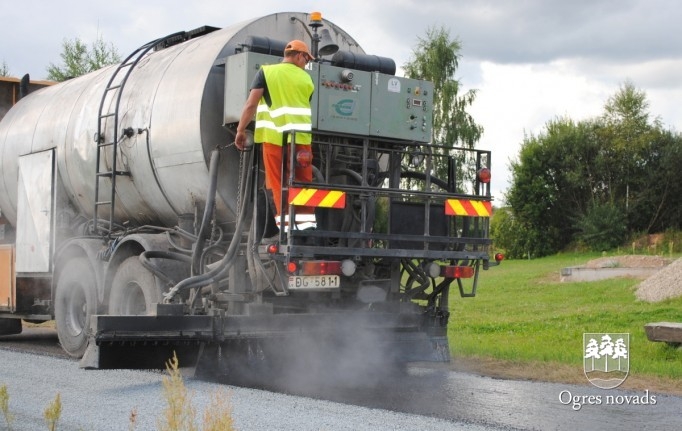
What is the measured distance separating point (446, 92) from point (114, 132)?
107ft

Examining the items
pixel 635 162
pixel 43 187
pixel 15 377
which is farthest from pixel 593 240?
pixel 15 377

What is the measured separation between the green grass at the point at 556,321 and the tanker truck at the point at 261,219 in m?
2.09

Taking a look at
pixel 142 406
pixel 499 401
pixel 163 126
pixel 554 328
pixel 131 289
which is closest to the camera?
pixel 142 406

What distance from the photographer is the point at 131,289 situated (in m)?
9.89

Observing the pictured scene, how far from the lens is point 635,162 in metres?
41.1

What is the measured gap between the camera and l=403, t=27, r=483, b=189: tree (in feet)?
138

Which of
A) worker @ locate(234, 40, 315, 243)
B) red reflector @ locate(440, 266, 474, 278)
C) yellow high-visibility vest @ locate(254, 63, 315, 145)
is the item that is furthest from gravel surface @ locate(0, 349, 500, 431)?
red reflector @ locate(440, 266, 474, 278)

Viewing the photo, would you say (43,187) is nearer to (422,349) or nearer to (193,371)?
(193,371)

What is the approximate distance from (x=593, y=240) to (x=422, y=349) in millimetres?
31353

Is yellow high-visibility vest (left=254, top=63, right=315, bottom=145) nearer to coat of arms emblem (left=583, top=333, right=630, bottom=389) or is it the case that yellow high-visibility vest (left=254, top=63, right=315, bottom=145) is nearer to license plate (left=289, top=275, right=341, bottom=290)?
license plate (left=289, top=275, right=341, bottom=290)

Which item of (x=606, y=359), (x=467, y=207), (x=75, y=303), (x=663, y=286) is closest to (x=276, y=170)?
(x=467, y=207)

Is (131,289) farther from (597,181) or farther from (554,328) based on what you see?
(597,181)

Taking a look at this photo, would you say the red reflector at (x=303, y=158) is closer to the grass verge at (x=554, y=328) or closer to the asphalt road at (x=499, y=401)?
the asphalt road at (x=499, y=401)

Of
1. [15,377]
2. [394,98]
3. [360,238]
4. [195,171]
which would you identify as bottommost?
[15,377]
